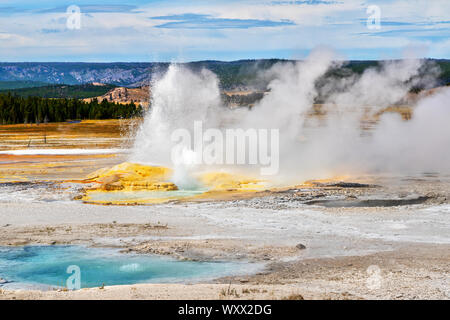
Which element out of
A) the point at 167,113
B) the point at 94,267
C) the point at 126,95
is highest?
the point at 126,95

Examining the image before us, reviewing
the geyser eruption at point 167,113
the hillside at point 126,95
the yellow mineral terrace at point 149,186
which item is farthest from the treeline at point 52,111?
the yellow mineral terrace at point 149,186

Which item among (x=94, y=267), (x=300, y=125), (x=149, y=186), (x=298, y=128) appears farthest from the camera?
(x=300, y=125)

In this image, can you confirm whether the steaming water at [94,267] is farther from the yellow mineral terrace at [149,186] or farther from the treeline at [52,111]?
the treeline at [52,111]

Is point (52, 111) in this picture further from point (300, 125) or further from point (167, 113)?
point (300, 125)

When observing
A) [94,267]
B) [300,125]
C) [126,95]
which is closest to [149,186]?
[94,267]

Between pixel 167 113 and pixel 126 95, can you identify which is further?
pixel 126 95
